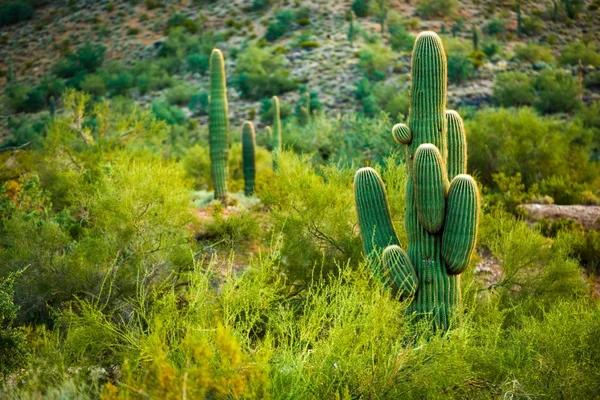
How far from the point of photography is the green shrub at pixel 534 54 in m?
40.1

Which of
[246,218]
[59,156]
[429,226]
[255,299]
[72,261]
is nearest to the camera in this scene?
[255,299]

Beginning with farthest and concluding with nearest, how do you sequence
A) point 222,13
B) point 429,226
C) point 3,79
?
point 222,13 → point 3,79 → point 429,226

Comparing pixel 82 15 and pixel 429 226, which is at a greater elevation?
pixel 429 226

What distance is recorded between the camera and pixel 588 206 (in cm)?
1788

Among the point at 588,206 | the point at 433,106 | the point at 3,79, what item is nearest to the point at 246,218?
the point at 433,106

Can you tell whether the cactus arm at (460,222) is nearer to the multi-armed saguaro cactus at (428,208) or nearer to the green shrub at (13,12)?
the multi-armed saguaro cactus at (428,208)

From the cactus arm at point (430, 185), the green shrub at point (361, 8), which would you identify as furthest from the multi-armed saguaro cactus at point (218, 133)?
the green shrub at point (361, 8)

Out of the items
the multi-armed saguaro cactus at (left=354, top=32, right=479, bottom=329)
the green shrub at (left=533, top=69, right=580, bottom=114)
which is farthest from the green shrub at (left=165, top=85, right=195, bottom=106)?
the multi-armed saguaro cactus at (left=354, top=32, right=479, bottom=329)

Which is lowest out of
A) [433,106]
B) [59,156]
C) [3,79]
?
[3,79]

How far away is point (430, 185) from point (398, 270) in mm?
1065

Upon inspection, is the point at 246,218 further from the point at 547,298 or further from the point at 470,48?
the point at 470,48

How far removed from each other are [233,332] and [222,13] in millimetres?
49404

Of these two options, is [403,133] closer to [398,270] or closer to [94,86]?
[398,270]

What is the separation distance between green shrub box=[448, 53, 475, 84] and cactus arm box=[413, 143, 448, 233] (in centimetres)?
2946
